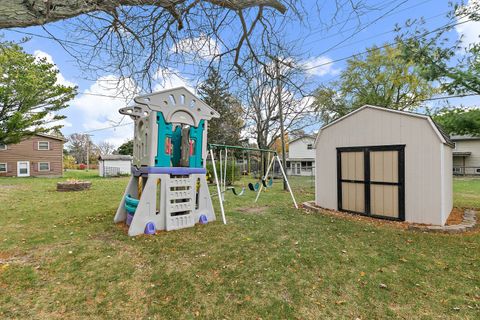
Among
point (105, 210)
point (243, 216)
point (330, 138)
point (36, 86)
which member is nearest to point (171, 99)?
point (243, 216)

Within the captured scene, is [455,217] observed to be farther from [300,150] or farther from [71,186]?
[300,150]

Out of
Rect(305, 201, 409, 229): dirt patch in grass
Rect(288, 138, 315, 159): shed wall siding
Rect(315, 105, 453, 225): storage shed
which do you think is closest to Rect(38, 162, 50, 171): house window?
Rect(305, 201, 409, 229): dirt patch in grass

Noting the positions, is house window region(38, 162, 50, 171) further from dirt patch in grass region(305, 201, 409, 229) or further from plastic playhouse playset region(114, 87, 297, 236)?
dirt patch in grass region(305, 201, 409, 229)

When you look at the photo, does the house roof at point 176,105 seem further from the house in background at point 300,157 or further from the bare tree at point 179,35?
the house in background at point 300,157

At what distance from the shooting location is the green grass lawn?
2.23 m

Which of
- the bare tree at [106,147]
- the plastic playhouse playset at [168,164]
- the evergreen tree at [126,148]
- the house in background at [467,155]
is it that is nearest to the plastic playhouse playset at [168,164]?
the plastic playhouse playset at [168,164]

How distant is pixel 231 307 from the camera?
2271mm

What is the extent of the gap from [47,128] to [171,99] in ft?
56.8

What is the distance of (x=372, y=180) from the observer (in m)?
5.63

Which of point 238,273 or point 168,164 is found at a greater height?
point 168,164

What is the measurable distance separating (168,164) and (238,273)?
8.65 feet

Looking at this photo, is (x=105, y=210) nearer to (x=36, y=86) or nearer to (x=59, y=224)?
(x=59, y=224)

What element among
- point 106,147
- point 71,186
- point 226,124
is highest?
point 226,124

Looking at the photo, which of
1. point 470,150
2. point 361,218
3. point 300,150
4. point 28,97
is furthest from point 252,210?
point 470,150
